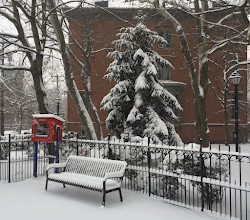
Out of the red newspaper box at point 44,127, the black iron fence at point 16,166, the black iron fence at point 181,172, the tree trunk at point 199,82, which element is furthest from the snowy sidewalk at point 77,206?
the tree trunk at point 199,82

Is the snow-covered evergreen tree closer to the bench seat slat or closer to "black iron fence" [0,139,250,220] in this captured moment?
"black iron fence" [0,139,250,220]

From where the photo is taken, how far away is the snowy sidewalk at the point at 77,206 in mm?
5688

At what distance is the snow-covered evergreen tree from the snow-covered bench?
3325 millimetres

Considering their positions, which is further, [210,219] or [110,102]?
[110,102]

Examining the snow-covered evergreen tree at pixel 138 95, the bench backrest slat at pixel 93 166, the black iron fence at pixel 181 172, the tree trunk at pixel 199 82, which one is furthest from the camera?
the tree trunk at pixel 199 82

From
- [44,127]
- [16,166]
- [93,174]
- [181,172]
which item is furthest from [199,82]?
[16,166]

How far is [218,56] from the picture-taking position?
27.2 m

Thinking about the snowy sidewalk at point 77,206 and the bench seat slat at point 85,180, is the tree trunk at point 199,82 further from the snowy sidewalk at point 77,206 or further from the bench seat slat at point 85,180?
the bench seat slat at point 85,180

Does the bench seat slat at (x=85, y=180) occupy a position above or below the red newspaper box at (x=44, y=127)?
below

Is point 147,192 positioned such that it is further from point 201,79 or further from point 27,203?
point 201,79

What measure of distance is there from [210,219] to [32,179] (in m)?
6.03

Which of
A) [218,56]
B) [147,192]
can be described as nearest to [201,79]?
[147,192]

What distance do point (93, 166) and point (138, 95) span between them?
4.37 meters

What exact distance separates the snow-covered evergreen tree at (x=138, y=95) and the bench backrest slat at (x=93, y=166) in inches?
128
